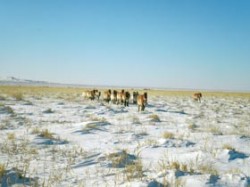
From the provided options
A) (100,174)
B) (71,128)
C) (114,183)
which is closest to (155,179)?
(114,183)

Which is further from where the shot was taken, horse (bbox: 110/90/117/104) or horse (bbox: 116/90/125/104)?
horse (bbox: 110/90/117/104)

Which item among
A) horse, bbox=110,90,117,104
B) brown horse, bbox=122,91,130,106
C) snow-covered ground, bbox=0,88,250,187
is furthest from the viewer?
horse, bbox=110,90,117,104

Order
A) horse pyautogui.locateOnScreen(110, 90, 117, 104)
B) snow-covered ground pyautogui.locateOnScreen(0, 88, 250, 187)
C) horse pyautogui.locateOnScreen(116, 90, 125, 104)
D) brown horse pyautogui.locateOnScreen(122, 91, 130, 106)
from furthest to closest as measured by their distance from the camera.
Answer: horse pyautogui.locateOnScreen(110, 90, 117, 104), horse pyautogui.locateOnScreen(116, 90, 125, 104), brown horse pyautogui.locateOnScreen(122, 91, 130, 106), snow-covered ground pyautogui.locateOnScreen(0, 88, 250, 187)

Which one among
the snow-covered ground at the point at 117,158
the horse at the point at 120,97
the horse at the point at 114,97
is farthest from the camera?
the horse at the point at 114,97

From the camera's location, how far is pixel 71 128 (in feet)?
35.9

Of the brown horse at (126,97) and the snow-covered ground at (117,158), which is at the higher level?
the brown horse at (126,97)

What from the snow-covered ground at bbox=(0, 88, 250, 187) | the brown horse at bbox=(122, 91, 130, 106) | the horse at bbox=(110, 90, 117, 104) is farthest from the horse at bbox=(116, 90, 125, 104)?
the snow-covered ground at bbox=(0, 88, 250, 187)

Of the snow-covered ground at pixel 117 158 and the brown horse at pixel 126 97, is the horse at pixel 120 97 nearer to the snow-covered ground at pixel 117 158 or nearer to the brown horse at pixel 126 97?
the brown horse at pixel 126 97

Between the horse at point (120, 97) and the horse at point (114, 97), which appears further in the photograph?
the horse at point (114, 97)

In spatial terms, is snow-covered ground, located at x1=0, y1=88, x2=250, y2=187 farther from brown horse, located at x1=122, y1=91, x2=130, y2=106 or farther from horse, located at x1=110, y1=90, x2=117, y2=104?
horse, located at x1=110, y1=90, x2=117, y2=104

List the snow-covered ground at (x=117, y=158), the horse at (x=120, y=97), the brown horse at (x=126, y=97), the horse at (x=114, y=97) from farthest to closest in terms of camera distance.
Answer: the horse at (x=114, y=97) → the horse at (x=120, y=97) → the brown horse at (x=126, y=97) → the snow-covered ground at (x=117, y=158)

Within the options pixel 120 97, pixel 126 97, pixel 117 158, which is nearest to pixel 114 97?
pixel 120 97

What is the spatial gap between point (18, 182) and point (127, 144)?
12.4 feet

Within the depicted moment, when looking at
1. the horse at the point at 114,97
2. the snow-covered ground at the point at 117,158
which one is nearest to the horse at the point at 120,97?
the horse at the point at 114,97
